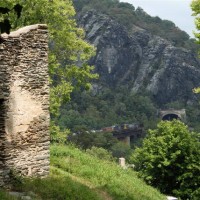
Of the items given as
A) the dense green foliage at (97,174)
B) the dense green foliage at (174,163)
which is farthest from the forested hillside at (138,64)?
the dense green foliage at (97,174)

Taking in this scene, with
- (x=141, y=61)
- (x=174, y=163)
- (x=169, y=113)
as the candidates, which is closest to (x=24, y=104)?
(x=174, y=163)

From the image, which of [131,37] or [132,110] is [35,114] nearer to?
[132,110]

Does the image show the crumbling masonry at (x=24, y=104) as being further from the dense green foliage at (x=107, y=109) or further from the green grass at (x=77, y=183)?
the dense green foliage at (x=107, y=109)

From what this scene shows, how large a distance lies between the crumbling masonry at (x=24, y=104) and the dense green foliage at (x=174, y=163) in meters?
10.9

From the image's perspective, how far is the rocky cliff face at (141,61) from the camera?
16888 cm

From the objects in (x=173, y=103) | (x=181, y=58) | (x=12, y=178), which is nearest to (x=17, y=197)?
(x=12, y=178)

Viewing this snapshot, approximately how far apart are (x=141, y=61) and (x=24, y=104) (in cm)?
17178

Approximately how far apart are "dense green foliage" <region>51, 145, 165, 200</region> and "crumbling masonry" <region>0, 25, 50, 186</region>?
7.41 feet

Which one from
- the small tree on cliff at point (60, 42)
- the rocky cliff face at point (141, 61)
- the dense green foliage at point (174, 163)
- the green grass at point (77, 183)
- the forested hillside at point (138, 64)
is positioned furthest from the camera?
the rocky cliff face at point (141, 61)

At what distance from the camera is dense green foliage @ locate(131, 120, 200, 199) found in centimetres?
2088

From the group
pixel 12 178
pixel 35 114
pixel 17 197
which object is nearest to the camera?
pixel 17 197

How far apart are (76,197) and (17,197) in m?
1.86

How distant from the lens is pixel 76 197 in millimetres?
10758

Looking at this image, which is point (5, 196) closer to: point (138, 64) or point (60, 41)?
point (60, 41)
